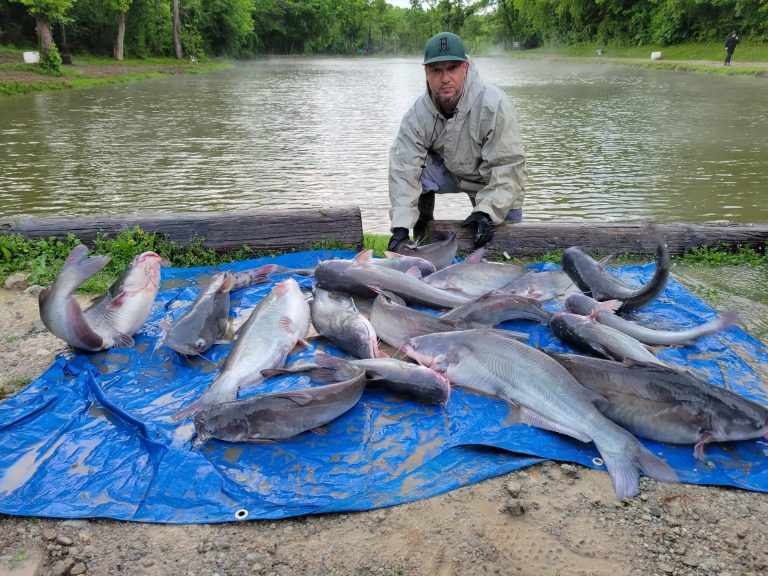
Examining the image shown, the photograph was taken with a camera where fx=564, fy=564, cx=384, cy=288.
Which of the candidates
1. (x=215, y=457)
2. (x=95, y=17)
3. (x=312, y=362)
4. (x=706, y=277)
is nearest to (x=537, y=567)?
(x=215, y=457)

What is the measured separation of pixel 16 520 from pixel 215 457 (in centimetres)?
95

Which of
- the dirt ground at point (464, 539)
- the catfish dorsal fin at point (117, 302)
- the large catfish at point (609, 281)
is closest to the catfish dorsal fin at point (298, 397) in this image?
the dirt ground at point (464, 539)

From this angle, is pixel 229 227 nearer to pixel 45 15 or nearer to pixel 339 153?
pixel 339 153

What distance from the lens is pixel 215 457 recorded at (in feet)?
10.1

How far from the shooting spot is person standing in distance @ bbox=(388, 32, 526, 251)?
5.46 meters

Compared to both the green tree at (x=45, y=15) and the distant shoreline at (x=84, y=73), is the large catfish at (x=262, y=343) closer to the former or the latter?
the distant shoreline at (x=84, y=73)

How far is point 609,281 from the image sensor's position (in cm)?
462

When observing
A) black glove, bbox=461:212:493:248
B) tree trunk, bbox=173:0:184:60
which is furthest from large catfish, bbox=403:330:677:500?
tree trunk, bbox=173:0:184:60

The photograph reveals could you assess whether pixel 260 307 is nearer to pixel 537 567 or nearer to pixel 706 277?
pixel 537 567

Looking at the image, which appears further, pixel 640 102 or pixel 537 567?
pixel 640 102

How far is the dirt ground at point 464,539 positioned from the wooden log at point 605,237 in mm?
3441

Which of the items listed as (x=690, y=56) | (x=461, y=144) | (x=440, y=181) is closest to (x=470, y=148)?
(x=461, y=144)

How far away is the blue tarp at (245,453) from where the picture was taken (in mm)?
2799

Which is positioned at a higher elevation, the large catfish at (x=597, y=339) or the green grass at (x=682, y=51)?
the green grass at (x=682, y=51)
